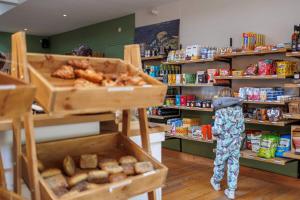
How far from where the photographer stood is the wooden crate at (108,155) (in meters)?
1.35

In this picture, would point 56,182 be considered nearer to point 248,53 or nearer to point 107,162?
point 107,162

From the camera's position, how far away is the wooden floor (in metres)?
3.79

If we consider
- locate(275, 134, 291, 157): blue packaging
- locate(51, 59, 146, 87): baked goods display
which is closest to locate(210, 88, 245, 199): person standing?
locate(275, 134, 291, 157): blue packaging

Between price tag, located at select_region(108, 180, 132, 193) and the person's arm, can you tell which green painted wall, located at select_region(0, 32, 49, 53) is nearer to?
the person's arm

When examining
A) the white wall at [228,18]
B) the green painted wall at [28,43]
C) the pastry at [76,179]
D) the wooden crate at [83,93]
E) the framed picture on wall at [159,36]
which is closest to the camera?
the wooden crate at [83,93]

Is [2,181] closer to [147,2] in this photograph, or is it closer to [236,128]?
[236,128]

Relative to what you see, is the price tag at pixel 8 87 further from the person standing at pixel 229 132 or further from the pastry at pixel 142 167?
the person standing at pixel 229 132

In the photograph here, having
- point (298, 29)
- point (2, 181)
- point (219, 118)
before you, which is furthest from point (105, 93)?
point (298, 29)

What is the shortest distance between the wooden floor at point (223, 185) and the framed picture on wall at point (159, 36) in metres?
2.41

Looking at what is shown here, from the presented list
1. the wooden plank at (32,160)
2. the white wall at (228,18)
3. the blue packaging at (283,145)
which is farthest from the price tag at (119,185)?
the white wall at (228,18)

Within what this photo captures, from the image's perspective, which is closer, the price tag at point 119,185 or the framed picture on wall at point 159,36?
the price tag at point 119,185

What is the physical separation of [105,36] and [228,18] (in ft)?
12.7

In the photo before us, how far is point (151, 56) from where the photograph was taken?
631 cm

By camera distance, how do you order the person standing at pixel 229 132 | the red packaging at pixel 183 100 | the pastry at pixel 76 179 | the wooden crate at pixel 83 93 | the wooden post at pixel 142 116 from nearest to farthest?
1. the wooden crate at pixel 83 93
2. the pastry at pixel 76 179
3. the wooden post at pixel 142 116
4. the person standing at pixel 229 132
5. the red packaging at pixel 183 100
